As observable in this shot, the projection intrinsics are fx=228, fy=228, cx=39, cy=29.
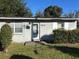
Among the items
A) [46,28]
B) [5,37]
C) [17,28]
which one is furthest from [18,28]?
[5,37]

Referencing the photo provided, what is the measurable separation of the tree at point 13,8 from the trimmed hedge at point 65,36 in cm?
1470

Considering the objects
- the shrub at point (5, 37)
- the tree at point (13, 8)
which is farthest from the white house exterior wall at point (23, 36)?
the tree at point (13, 8)

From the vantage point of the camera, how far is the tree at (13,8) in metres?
39.4

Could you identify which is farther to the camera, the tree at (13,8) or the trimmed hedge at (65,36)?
the tree at (13,8)

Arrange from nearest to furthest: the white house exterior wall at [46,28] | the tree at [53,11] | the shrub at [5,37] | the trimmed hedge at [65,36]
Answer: the shrub at [5,37] < the trimmed hedge at [65,36] < the white house exterior wall at [46,28] < the tree at [53,11]

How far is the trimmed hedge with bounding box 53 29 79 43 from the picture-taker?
2491 cm

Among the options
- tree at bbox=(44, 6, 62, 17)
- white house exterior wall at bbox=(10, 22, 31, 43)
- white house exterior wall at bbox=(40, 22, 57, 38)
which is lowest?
white house exterior wall at bbox=(10, 22, 31, 43)

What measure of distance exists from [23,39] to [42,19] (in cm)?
325

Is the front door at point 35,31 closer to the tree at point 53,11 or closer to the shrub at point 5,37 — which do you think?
the shrub at point 5,37

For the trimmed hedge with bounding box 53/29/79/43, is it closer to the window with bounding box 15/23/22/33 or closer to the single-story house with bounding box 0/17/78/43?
the single-story house with bounding box 0/17/78/43

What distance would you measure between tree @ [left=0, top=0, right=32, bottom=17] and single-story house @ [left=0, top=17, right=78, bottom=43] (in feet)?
36.6

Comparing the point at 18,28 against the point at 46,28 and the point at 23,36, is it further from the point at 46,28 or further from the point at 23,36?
the point at 46,28

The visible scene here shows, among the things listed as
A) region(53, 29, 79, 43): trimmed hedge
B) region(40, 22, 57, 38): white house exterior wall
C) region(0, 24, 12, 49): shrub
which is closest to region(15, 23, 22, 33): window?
region(40, 22, 57, 38): white house exterior wall

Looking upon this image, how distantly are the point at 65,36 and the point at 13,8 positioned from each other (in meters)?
20.1
